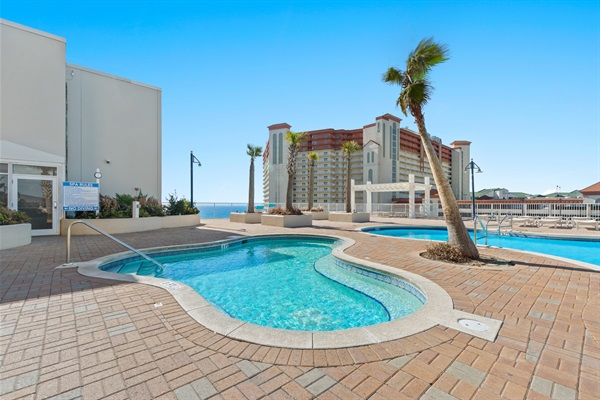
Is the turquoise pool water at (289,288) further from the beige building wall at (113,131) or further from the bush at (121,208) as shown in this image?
the beige building wall at (113,131)

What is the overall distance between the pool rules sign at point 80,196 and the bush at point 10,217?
1388 mm

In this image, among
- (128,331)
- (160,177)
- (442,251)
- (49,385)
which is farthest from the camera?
(160,177)

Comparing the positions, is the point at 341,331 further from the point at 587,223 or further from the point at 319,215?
the point at 587,223

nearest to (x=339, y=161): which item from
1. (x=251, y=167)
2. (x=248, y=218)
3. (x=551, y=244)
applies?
(x=251, y=167)

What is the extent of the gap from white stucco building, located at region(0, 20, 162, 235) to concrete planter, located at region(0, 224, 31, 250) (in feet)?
6.81

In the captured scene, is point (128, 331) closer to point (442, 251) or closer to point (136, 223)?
point (442, 251)

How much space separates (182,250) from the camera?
7.18 metres

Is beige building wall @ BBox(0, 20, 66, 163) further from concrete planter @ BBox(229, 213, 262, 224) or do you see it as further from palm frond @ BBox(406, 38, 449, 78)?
palm frond @ BBox(406, 38, 449, 78)

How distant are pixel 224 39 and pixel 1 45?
24.4 ft

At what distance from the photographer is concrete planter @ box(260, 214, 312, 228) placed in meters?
12.6

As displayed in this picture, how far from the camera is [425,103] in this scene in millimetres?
5812

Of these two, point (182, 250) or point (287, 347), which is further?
point (182, 250)

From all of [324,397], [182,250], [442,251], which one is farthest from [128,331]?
[442,251]

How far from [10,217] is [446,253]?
37.2 feet
